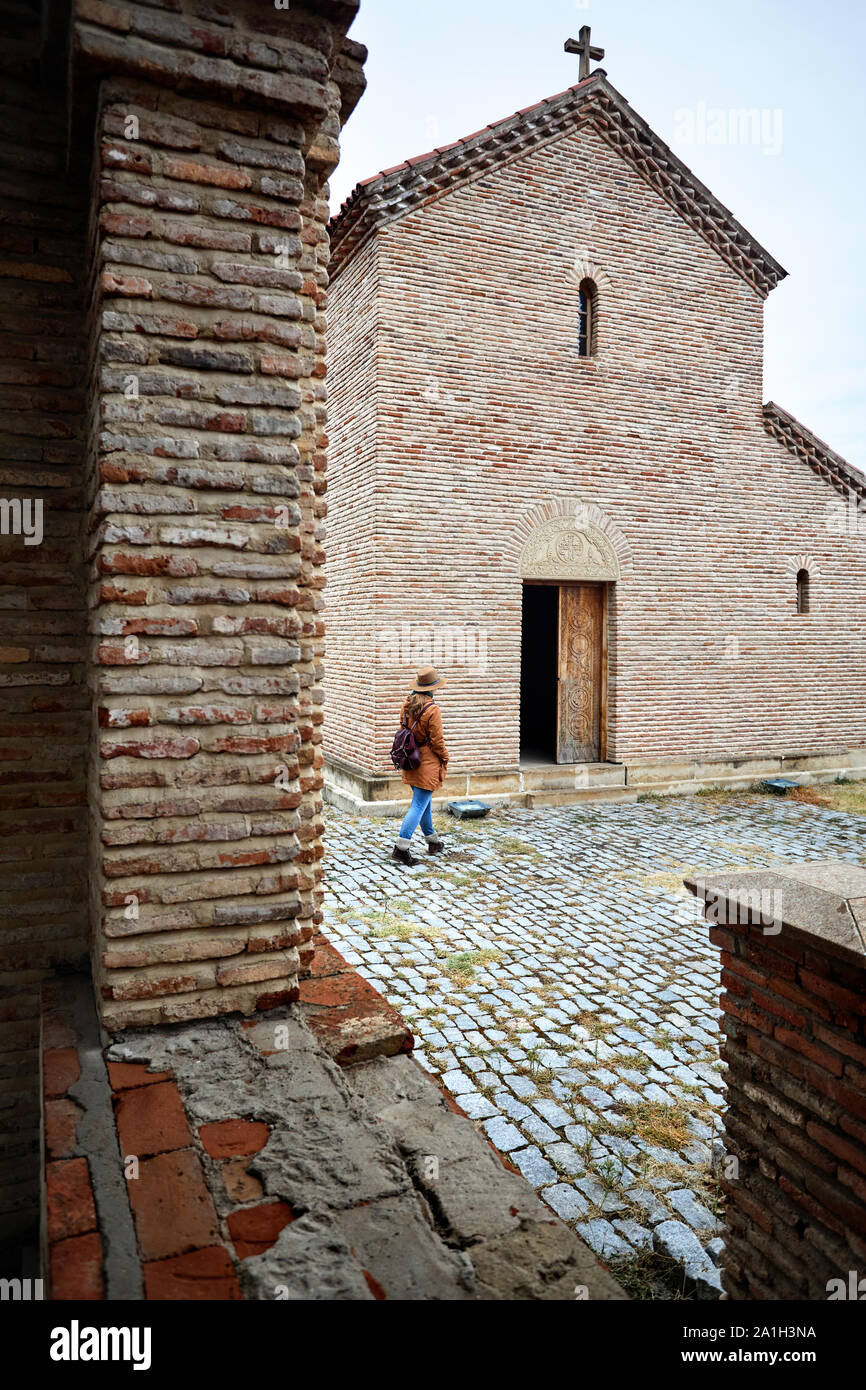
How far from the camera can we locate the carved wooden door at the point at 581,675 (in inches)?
435

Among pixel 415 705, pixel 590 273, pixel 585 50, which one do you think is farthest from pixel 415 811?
pixel 585 50

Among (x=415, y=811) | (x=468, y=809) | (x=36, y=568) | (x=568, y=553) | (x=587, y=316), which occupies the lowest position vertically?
(x=468, y=809)

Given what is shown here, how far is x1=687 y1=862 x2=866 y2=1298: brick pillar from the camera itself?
227cm

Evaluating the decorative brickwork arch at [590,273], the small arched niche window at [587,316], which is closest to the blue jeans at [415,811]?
the small arched niche window at [587,316]

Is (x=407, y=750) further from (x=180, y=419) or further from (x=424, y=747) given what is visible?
(x=180, y=419)

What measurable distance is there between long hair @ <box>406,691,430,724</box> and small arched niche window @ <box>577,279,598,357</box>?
19.0ft

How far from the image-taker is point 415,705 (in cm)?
801

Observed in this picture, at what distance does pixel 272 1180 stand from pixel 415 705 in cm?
632

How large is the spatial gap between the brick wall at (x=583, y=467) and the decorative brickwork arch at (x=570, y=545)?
0.16 m

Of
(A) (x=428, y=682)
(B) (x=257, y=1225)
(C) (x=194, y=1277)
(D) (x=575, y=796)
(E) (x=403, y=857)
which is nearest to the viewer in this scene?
(C) (x=194, y=1277)

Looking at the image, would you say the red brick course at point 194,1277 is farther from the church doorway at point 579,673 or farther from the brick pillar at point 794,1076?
the church doorway at point 579,673

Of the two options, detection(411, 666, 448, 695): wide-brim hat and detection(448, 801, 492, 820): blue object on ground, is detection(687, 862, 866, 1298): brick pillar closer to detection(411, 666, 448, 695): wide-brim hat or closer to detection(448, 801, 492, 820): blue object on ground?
detection(411, 666, 448, 695): wide-brim hat

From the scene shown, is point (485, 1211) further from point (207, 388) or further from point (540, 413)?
point (540, 413)
